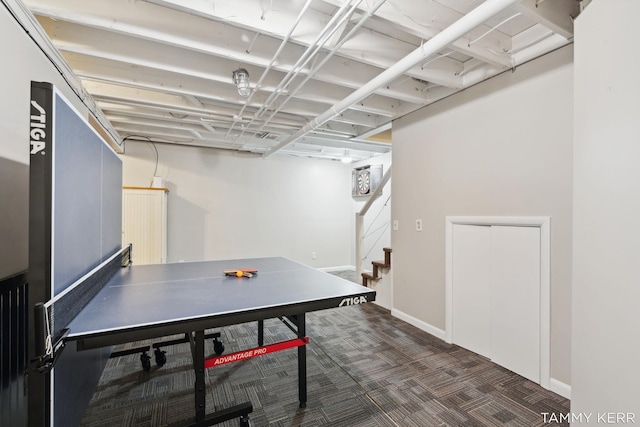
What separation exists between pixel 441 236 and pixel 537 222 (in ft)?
3.02

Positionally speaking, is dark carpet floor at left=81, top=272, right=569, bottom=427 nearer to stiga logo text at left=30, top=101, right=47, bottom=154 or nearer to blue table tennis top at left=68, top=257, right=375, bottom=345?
blue table tennis top at left=68, top=257, right=375, bottom=345

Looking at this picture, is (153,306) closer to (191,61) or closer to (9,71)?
(9,71)

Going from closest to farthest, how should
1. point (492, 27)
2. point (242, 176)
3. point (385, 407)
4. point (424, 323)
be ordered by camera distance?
point (385, 407)
point (492, 27)
point (424, 323)
point (242, 176)

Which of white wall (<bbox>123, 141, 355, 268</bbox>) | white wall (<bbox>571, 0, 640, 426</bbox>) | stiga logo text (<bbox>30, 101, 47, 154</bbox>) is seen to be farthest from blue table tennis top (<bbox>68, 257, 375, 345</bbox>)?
white wall (<bbox>123, 141, 355, 268</bbox>)

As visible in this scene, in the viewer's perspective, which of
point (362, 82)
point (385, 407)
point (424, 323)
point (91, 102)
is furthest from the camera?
point (424, 323)

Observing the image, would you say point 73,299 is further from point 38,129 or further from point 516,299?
point 516,299

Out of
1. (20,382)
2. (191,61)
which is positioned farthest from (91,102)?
(20,382)

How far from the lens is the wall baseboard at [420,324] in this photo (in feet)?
9.82

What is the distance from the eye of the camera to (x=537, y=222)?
2189 millimetres

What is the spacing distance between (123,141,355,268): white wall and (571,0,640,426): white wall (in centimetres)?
489

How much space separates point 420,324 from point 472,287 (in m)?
0.84

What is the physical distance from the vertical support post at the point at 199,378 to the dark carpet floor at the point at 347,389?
26cm

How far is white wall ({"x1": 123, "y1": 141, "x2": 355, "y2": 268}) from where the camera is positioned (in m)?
4.93

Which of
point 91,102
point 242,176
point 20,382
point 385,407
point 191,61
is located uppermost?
point 191,61
